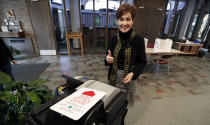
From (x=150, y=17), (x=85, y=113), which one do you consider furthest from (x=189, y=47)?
(x=85, y=113)

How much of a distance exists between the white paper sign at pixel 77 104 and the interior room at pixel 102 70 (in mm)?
11

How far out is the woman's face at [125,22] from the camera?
83 centimetres

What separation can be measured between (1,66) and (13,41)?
3.16 m

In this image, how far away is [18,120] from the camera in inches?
26.1

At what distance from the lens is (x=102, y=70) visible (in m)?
3.06

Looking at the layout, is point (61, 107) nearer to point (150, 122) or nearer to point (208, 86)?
point (150, 122)

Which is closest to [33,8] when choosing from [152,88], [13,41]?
[13,41]

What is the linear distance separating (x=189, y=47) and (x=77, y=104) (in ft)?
21.1

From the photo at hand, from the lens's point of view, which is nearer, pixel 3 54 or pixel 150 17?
pixel 3 54

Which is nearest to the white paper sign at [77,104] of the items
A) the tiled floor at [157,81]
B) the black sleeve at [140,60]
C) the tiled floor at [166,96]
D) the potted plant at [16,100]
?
the potted plant at [16,100]

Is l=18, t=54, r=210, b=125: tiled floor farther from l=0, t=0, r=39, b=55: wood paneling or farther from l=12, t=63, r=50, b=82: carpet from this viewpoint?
l=0, t=0, r=39, b=55: wood paneling

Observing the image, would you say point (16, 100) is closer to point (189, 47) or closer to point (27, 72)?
point (27, 72)

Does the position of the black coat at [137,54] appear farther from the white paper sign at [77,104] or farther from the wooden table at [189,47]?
the wooden table at [189,47]

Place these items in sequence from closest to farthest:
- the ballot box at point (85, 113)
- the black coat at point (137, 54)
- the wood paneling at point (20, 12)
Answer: the ballot box at point (85, 113), the black coat at point (137, 54), the wood paneling at point (20, 12)
